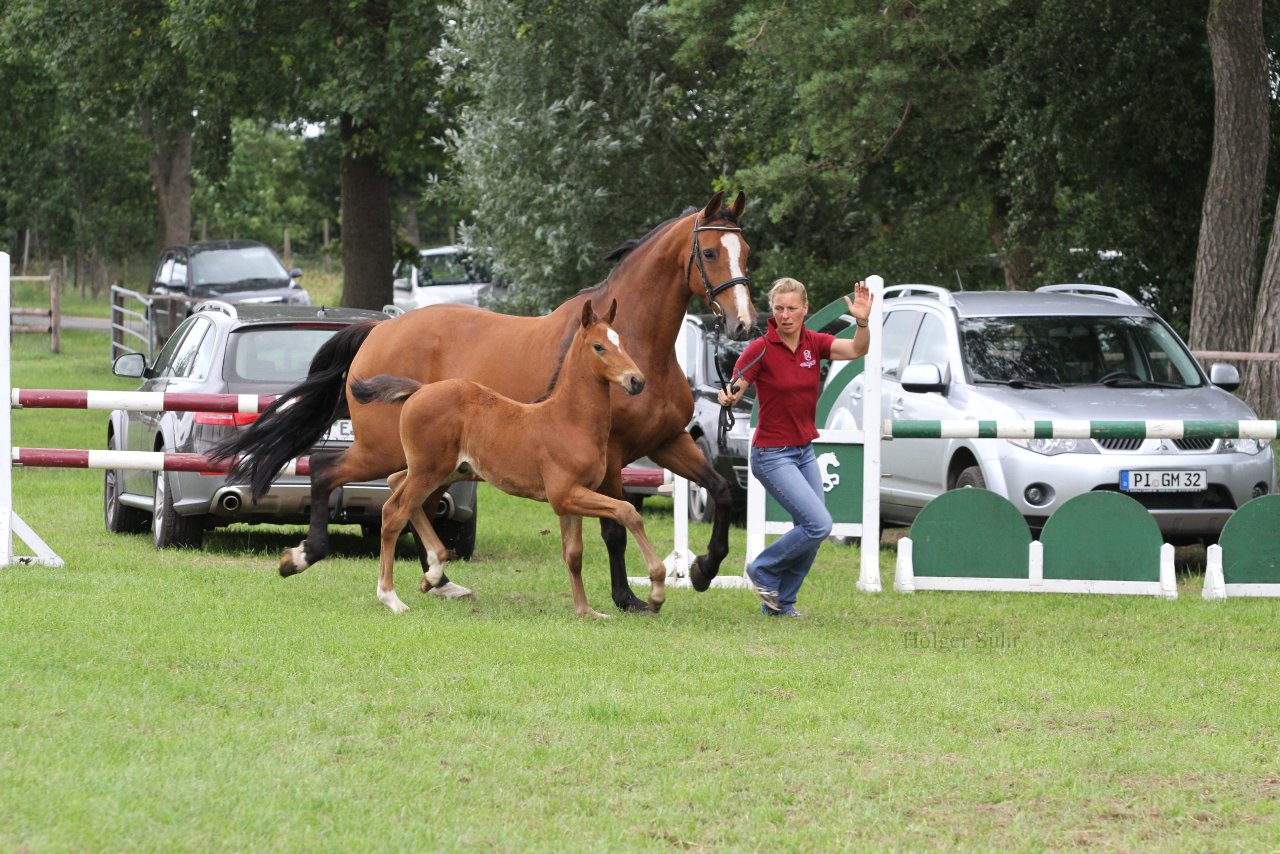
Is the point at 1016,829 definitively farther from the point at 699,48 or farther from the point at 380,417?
the point at 699,48

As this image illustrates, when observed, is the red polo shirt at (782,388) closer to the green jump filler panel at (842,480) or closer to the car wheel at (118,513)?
the green jump filler panel at (842,480)

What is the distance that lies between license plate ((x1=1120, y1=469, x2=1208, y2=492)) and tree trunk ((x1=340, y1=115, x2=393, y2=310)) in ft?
59.3

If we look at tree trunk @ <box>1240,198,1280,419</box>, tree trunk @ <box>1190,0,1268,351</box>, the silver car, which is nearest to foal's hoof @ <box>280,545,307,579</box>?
tree trunk @ <box>1240,198,1280,419</box>

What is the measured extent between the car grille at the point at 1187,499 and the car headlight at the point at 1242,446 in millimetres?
299

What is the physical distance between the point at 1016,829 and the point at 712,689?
213 cm

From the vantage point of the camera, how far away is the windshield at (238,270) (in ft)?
114

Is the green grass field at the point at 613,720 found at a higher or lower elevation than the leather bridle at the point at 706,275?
lower

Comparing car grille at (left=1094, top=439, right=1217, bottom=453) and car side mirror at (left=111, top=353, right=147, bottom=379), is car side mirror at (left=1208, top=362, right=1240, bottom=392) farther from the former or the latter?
car side mirror at (left=111, top=353, right=147, bottom=379)

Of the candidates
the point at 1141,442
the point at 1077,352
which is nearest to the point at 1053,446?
the point at 1141,442

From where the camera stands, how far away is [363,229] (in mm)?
28484

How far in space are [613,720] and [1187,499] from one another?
644 cm

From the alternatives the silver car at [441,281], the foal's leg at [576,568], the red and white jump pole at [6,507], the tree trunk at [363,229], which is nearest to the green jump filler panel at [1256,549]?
the foal's leg at [576,568]

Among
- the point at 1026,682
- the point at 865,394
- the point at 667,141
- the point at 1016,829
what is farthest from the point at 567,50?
the point at 1016,829

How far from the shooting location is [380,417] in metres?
10.2
